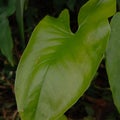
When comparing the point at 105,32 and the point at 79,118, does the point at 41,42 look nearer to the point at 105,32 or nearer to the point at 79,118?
the point at 105,32

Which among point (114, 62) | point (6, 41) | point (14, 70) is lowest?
point (14, 70)

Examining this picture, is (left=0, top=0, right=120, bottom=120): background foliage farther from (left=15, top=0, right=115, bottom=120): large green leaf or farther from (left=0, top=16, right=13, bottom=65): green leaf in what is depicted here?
(left=15, top=0, right=115, bottom=120): large green leaf

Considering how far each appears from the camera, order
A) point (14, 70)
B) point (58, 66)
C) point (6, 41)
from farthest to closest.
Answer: point (14, 70), point (6, 41), point (58, 66)

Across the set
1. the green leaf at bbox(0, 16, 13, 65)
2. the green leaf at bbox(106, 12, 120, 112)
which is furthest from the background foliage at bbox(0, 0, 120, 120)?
the green leaf at bbox(106, 12, 120, 112)

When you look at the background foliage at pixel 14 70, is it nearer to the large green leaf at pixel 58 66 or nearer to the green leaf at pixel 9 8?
the green leaf at pixel 9 8

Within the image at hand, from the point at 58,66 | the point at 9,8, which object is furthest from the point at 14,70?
the point at 58,66

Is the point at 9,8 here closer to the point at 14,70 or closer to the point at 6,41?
the point at 6,41
